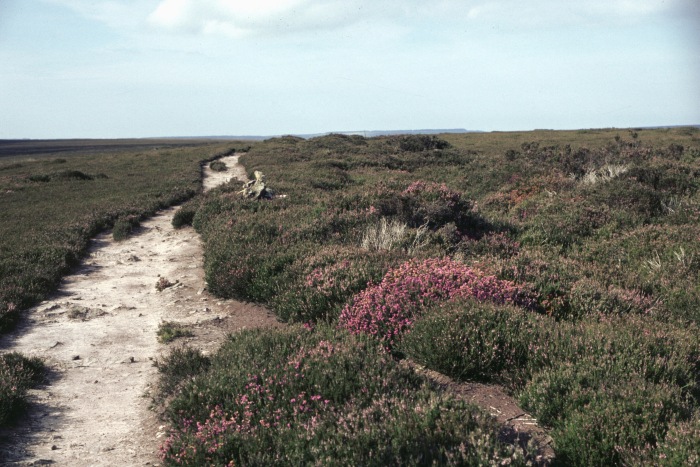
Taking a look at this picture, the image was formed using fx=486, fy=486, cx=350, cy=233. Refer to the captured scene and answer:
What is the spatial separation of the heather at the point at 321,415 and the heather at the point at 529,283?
843 millimetres

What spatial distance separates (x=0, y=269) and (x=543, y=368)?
39.3ft

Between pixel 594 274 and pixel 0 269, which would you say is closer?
pixel 594 274

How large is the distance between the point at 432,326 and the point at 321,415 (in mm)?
1987

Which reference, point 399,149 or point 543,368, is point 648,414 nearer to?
point 543,368

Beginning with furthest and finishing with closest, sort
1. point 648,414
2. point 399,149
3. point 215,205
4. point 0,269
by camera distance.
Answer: point 399,149, point 215,205, point 0,269, point 648,414

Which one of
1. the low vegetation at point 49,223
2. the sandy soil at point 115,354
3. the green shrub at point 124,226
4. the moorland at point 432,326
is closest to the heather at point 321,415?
the moorland at point 432,326

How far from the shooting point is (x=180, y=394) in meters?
5.30

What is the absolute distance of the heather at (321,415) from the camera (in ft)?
12.6

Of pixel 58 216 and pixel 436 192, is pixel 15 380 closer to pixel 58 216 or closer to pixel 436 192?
pixel 436 192

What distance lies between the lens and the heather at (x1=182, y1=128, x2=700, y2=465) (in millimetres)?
4438

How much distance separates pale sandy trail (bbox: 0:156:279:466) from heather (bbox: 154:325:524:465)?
2.34 ft

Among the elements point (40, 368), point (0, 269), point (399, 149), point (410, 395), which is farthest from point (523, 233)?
point (399, 149)

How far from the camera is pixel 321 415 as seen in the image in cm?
451

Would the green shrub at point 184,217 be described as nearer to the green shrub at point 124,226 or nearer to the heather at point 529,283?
the heather at point 529,283
